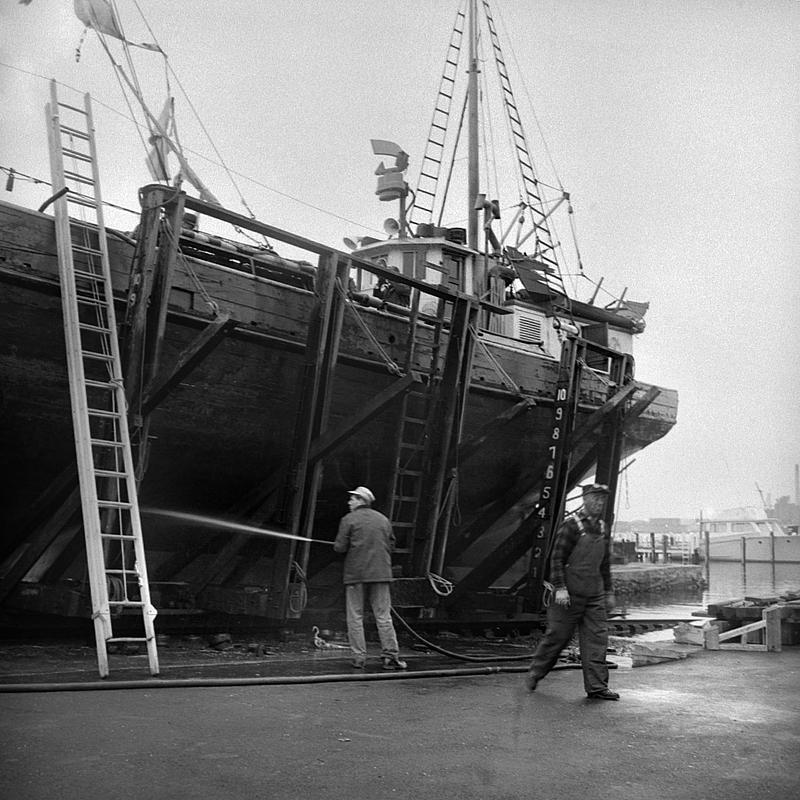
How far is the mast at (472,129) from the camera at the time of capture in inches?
717

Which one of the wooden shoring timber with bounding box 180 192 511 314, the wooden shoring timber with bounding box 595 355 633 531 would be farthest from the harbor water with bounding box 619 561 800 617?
the wooden shoring timber with bounding box 180 192 511 314

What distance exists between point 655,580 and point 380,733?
24889 millimetres

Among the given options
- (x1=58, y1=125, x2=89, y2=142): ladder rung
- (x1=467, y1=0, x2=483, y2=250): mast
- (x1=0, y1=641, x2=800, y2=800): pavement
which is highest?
(x1=467, y1=0, x2=483, y2=250): mast

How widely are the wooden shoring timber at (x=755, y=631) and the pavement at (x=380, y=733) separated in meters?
1.56

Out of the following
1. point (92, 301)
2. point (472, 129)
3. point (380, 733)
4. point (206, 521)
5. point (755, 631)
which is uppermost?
point (472, 129)

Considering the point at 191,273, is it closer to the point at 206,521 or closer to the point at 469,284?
the point at 206,521

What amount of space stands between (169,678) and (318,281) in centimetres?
457

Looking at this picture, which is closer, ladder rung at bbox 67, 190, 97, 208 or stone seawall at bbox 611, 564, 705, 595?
ladder rung at bbox 67, 190, 97, 208

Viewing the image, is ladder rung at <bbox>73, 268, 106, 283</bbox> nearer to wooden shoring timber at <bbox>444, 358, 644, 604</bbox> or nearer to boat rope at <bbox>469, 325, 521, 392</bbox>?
boat rope at <bbox>469, 325, 521, 392</bbox>

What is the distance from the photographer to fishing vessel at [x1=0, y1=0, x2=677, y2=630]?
791cm

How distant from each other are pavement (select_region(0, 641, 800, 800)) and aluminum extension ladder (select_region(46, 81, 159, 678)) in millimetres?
586

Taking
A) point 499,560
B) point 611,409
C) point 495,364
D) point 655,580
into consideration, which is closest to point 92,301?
point 495,364

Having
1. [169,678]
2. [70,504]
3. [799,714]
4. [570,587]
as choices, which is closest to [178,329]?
[70,504]

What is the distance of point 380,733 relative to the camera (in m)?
4.34
